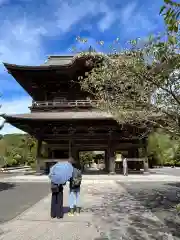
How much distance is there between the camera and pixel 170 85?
6367 millimetres

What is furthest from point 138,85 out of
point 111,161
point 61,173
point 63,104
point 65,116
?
point 63,104

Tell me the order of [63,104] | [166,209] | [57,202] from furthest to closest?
[63,104]
[166,209]
[57,202]

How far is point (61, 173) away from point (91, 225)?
1.64m

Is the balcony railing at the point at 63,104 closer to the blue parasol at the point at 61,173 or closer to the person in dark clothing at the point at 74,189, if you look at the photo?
the person in dark clothing at the point at 74,189

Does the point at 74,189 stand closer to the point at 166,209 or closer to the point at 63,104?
the point at 166,209

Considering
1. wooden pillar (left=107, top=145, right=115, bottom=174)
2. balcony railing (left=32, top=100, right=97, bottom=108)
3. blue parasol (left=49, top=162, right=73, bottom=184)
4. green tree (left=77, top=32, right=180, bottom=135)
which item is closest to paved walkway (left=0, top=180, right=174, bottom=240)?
blue parasol (left=49, top=162, right=73, bottom=184)

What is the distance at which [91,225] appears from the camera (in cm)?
652

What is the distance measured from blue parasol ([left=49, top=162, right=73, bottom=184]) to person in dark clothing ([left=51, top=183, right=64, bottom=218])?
0.17 metres

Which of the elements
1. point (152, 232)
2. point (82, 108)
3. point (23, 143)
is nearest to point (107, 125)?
point (82, 108)

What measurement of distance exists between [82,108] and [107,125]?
2.86 m

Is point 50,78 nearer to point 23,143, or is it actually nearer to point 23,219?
point 23,219

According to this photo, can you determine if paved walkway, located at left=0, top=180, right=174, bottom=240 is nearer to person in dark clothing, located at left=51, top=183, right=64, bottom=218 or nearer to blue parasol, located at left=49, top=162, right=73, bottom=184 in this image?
person in dark clothing, located at left=51, top=183, right=64, bottom=218

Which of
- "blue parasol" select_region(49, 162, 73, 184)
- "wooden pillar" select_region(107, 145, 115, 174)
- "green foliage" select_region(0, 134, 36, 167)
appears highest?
"green foliage" select_region(0, 134, 36, 167)

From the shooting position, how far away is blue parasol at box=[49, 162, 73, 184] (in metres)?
7.39
